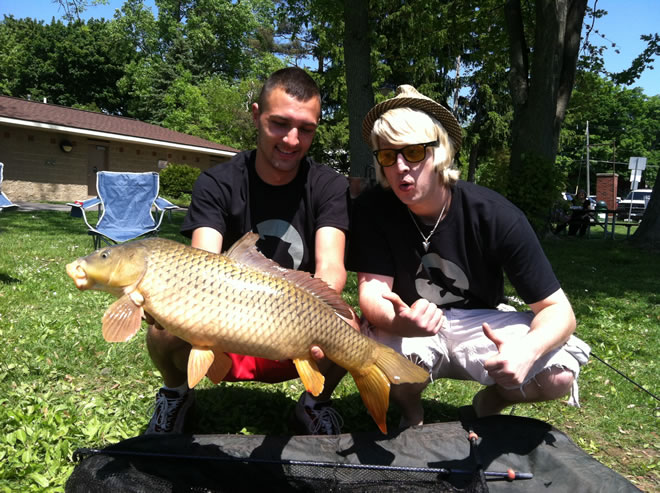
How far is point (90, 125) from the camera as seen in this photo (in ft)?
64.3

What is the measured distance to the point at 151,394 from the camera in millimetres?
2957

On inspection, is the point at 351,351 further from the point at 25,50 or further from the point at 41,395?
the point at 25,50

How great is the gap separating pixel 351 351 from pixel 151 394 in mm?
1682

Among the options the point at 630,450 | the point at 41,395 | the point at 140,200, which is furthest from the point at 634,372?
the point at 140,200

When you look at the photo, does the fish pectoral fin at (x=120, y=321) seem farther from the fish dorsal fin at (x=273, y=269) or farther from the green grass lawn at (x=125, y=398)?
the green grass lawn at (x=125, y=398)

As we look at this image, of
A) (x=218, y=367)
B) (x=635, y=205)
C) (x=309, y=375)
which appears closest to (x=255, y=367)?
(x=218, y=367)

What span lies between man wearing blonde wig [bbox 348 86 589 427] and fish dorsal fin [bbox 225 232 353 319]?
0.29 m

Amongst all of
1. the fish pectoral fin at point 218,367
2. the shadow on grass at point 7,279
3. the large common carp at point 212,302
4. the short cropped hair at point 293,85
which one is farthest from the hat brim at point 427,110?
the shadow on grass at point 7,279

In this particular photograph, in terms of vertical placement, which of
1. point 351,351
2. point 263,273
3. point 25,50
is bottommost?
point 351,351

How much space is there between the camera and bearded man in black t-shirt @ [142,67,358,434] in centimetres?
233

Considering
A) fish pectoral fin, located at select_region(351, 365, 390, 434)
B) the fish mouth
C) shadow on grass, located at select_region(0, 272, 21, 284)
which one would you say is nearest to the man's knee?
fish pectoral fin, located at select_region(351, 365, 390, 434)

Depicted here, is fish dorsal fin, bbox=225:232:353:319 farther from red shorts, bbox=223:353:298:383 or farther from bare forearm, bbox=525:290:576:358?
bare forearm, bbox=525:290:576:358

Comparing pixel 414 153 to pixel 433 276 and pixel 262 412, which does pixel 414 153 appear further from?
pixel 262 412

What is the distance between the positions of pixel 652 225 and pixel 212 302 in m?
12.7
